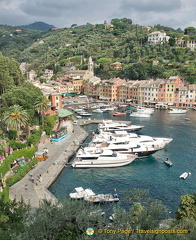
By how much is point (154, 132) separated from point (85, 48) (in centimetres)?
14070

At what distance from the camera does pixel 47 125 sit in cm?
5600

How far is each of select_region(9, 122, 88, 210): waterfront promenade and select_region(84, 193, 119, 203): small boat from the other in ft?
15.2

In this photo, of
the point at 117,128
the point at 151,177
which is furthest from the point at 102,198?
the point at 117,128

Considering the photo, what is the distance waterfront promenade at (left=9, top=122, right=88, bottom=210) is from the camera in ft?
102

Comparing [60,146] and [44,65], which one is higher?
[44,65]

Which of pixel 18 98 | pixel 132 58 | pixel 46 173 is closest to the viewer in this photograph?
pixel 46 173

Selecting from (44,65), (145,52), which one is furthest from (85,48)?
(145,52)

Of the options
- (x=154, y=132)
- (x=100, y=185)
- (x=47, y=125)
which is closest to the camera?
(x=100, y=185)

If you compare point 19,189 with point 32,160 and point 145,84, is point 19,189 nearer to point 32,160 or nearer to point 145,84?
point 32,160

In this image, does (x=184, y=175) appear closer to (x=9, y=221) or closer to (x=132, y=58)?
(x=9, y=221)

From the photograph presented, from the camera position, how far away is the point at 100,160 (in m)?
43.0

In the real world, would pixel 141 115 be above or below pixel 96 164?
above

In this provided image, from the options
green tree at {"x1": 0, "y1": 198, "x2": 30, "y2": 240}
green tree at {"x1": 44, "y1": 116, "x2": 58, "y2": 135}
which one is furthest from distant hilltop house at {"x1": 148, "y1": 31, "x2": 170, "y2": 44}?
green tree at {"x1": 0, "y1": 198, "x2": 30, "y2": 240}

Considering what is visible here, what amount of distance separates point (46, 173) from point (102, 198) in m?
11.3
